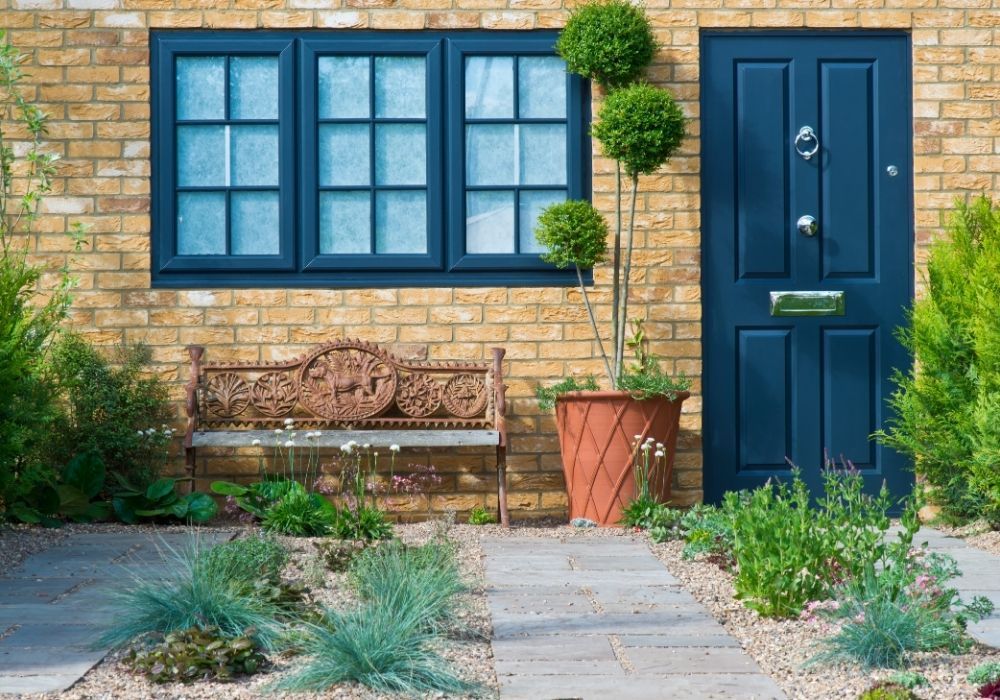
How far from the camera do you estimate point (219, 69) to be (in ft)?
21.4

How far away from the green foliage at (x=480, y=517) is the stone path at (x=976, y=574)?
2.10 m

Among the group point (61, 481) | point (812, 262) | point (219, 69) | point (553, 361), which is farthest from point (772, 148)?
point (61, 481)

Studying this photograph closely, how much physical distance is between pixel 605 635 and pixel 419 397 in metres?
2.66

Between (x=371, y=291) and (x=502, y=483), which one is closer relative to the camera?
(x=502, y=483)

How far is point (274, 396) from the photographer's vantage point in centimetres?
619

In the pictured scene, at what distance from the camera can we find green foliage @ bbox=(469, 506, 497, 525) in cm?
631

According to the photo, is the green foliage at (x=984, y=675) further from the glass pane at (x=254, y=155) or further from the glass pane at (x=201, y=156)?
the glass pane at (x=201, y=156)

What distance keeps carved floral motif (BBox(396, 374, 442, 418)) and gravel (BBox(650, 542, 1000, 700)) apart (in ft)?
7.29

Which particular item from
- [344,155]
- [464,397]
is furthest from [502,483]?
[344,155]

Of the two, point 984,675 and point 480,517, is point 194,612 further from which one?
point 480,517

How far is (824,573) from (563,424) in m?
2.36

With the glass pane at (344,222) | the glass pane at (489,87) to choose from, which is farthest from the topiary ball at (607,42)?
the glass pane at (344,222)

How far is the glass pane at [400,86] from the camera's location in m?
6.54

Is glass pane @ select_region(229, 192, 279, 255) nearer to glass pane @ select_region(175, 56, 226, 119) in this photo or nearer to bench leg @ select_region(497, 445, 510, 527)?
glass pane @ select_region(175, 56, 226, 119)
